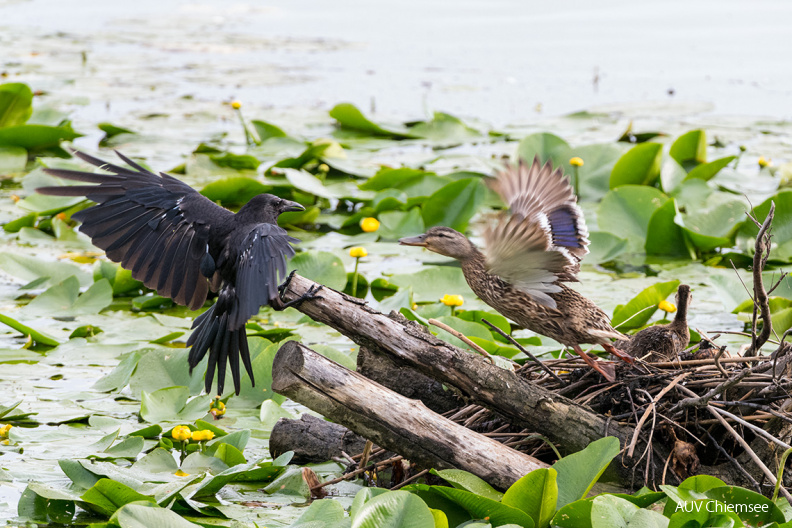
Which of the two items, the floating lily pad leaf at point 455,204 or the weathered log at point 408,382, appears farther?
the floating lily pad leaf at point 455,204

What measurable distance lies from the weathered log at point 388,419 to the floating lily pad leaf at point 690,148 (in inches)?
188

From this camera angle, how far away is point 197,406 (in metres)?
4.32

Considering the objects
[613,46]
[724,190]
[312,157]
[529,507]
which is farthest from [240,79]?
[529,507]

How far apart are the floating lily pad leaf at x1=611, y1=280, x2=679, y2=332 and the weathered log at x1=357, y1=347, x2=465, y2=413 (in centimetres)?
137

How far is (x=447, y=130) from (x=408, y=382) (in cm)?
536

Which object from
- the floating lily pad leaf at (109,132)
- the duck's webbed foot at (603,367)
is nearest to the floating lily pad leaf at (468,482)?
the duck's webbed foot at (603,367)

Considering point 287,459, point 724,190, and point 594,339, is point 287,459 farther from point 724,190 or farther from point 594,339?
point 724,190

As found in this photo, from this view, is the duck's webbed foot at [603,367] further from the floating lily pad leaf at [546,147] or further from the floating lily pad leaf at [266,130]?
the floating lily pad leaf at [266,130]

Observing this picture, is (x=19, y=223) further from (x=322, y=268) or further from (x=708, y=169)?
(x=708, y=169)

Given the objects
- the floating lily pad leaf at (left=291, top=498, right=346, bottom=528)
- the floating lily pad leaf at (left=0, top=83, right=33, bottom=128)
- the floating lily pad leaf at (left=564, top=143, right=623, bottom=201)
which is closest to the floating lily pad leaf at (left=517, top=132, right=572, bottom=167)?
the floating lily pad leaf at (left=564, top=143, right=623, bottom=201)

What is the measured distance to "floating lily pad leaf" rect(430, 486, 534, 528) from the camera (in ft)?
10.4

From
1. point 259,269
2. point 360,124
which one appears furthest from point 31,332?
point 360,124

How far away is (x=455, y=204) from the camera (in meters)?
6.66

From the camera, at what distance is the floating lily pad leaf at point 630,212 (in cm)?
651
